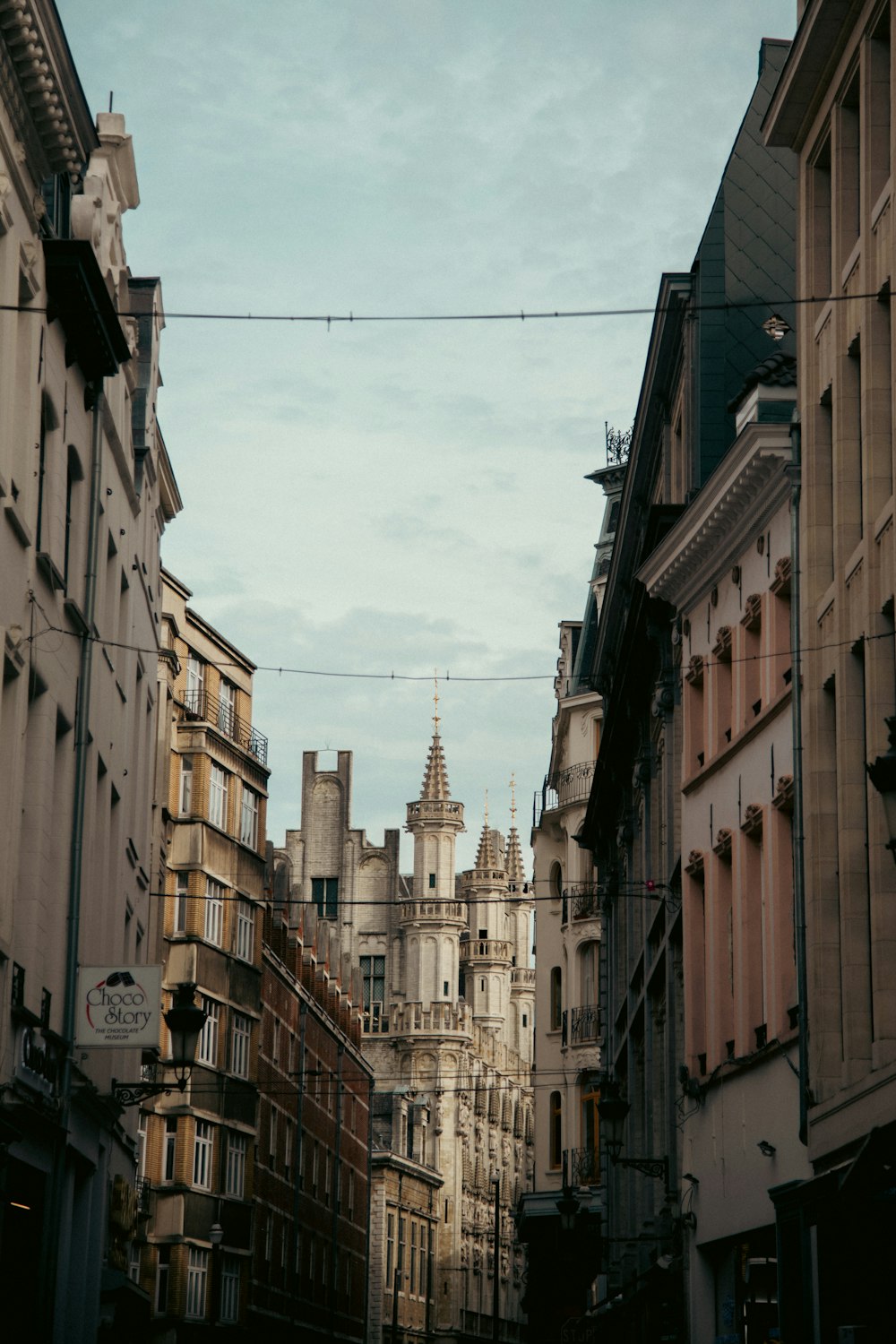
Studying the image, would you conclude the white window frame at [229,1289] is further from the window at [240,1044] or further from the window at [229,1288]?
the window at [240,1044]

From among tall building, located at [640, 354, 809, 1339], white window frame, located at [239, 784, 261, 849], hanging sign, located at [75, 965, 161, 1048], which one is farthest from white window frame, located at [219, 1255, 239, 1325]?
hanging sign, located at [75, 965, 161, 1048]

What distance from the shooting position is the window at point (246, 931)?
5922 centimetres

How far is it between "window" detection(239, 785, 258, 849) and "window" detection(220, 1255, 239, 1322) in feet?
40.1

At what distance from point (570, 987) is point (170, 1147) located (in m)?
11.8

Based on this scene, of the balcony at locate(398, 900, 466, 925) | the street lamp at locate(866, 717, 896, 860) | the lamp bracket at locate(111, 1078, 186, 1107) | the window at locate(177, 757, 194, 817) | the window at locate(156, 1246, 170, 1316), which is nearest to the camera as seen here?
the street lamp at locate(866, 717, 896, 860)

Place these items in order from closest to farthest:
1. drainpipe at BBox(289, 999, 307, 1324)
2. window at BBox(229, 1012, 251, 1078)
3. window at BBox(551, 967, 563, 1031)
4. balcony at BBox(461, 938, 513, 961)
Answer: window at BBox(551, 967, 563, 1031)
window at BBox(229, 1012, 251, 1078)
drainpipe at BBox(289, 999, 307, 1324)
balcony at BBox(461, 938, 513, 961)

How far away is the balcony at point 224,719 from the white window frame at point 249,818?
1200mm

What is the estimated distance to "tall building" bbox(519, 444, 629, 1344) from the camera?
4903 cm

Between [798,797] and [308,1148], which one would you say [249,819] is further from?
[798,797]

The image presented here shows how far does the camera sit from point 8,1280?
19984mm

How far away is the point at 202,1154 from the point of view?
55.0m

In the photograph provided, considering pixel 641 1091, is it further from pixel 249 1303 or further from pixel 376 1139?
pixel 376 1139

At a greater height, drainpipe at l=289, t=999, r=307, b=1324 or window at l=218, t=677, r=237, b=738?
window at l=218, t=677, r=237, b=738

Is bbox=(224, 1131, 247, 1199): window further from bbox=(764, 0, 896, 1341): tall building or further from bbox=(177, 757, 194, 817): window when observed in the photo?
bbox=(764, 0, 896, 1341): tall building
